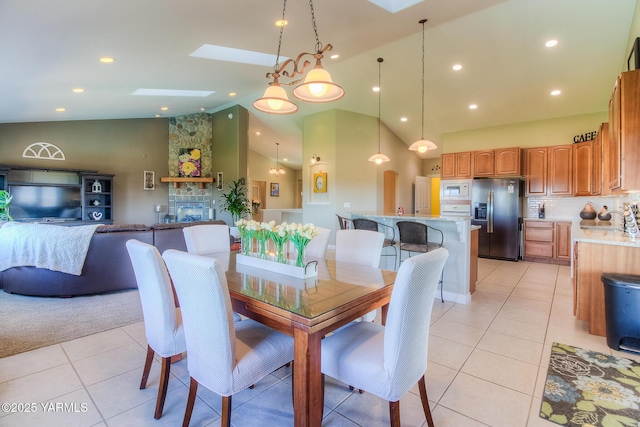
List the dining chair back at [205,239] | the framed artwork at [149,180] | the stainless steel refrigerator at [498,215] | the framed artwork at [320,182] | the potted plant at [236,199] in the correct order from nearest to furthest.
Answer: the dining chair back at [205,239]
the stainless steel refrigerator at [498,215]
the framed artwork at [320,182]
the potted plant at [236,199]
the framed artwork at [149,180]

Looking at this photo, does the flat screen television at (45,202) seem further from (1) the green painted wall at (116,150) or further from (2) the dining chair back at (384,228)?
A: (2) the dining chair back at (384,228)

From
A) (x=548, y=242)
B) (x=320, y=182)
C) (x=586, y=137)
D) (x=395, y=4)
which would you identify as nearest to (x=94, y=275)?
(x=395, y=4)

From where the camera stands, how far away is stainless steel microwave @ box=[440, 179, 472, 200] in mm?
6656

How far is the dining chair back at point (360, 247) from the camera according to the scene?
90.4 inches

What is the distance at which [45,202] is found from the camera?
21.1 ft

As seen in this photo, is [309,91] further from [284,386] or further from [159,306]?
[284,386]

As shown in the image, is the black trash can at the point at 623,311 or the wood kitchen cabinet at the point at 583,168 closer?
the black trash can at the point at 623,311

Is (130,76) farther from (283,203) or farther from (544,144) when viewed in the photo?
(283,203)

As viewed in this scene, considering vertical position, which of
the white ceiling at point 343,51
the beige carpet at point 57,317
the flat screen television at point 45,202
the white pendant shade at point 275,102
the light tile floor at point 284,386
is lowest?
the light tile floor at point 284,386

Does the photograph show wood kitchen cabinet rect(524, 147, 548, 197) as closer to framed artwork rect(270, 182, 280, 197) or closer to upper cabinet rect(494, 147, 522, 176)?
upper cabinet rect(494, 147, 522, 176)

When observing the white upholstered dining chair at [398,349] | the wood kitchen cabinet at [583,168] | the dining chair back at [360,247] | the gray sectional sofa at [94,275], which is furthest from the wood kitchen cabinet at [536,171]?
the gray sectional sofa at [94,275]

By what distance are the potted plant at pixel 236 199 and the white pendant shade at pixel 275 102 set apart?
5288 millimetres

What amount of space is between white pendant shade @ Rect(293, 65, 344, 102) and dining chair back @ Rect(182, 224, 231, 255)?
137cm

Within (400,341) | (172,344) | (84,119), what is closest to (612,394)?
(400,341)
